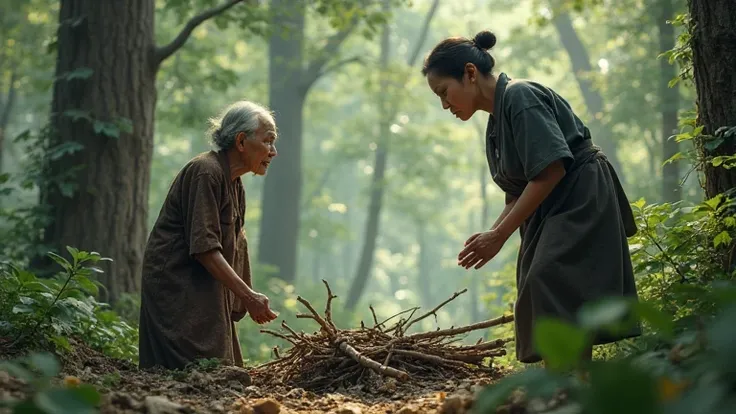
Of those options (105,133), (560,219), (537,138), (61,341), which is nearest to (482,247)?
(560,219)

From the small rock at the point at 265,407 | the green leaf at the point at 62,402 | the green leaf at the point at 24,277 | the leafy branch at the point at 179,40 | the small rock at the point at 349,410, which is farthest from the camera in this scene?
the leafy branch at the point at 179,40

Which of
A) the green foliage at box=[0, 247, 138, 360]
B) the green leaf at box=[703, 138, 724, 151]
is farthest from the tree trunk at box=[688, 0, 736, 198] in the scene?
the green foliage at box=[0, 247, 138, 360]

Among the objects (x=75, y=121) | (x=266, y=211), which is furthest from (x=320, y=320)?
(x=266, y=211)

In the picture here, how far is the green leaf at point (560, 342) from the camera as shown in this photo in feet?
5.84

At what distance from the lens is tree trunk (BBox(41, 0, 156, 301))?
7.30m

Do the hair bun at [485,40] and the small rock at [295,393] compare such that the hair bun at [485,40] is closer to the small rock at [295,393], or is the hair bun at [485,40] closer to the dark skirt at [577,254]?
the dark skirt at [577,254]

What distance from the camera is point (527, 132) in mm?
3963

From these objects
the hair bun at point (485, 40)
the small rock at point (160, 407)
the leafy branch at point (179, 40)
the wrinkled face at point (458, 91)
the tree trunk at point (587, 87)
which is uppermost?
the tree trunk at point (587, 87)

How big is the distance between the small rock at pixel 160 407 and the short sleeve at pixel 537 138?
1.89 meters

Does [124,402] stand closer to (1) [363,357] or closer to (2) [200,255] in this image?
(2) [200,255]

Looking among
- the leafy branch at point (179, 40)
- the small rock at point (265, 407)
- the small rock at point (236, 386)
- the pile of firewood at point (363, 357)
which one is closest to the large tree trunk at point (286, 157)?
the leafy branch at point (179, 40)

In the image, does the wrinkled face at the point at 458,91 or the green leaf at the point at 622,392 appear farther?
the wrinkled face at the point at 458,91

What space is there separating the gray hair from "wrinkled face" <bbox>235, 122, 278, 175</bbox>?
0.03 m

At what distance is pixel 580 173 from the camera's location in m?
4.09
